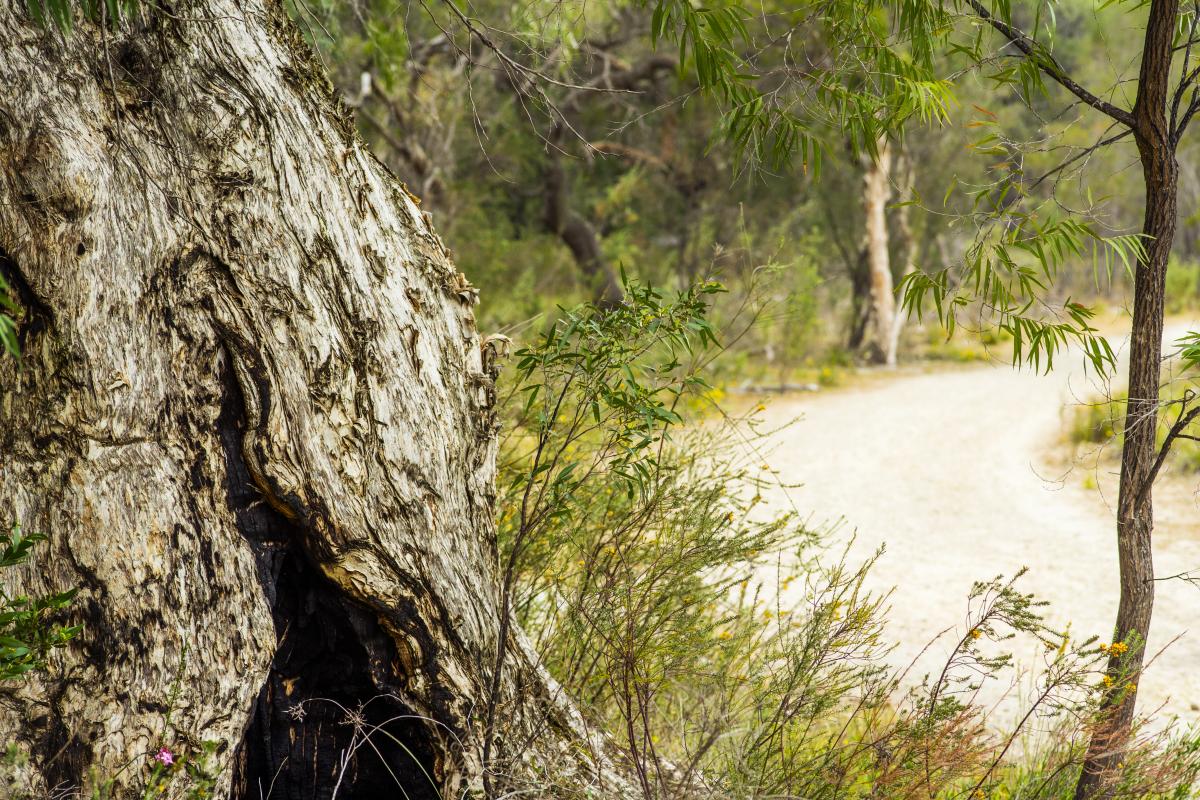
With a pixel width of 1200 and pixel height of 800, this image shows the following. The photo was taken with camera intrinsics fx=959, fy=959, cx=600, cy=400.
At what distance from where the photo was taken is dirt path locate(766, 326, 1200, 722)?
5324 mm

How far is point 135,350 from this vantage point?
2043 millimetres

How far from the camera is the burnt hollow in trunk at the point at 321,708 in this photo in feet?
7.61

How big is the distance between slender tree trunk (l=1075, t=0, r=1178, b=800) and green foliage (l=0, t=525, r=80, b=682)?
7.85 feet

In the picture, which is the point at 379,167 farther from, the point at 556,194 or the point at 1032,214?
the point at 556,194

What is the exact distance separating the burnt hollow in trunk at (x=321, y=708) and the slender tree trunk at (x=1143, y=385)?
177cm

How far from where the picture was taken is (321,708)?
242cm

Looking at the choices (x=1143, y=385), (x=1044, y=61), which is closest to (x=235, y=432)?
(x=1044, y=61)

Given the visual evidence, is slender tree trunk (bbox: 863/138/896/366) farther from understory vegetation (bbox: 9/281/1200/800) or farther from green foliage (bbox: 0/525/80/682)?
green foliage (bbox: 0/525/80/682)

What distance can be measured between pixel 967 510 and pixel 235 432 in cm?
647

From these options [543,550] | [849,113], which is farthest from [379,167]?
[543,550]

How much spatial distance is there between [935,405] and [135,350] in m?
10.3

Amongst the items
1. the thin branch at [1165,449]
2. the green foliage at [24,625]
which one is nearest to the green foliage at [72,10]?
the green foliage at [24,625]

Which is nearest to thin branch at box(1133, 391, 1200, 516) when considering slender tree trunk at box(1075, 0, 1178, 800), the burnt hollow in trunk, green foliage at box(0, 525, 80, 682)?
slender tree trunk at box(1075, 0, 1178, 800)

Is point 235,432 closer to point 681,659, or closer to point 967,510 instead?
point 681,659
